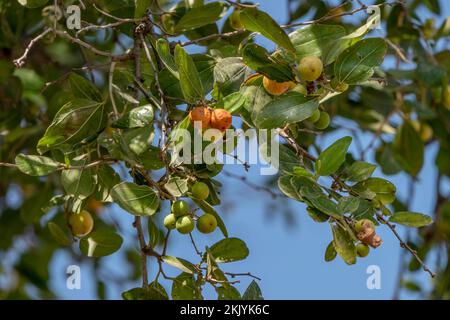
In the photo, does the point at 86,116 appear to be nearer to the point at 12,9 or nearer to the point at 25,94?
the point at 12,9

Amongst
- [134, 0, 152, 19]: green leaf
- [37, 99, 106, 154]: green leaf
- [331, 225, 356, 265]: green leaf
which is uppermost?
[134, 0, 152, 19]: green leaf

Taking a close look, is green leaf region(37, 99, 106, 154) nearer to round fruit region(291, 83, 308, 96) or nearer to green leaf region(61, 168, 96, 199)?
green leaf region(61, 168, 96, 199)

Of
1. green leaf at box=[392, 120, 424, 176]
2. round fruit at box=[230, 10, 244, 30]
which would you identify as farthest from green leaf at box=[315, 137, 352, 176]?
green leaf at box=[392, 120, 424, 176]

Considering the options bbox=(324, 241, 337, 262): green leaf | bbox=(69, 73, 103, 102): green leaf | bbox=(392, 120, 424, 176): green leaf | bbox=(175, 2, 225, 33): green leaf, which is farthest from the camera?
bbox=(392, 120, 424, 176): green leaf

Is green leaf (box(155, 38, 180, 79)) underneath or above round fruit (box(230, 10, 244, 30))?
underneath

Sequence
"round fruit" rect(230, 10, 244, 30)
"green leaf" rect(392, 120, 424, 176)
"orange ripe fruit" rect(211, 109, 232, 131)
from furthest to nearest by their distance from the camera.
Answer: "green leaf" rect(392, 120, 424, 176), "round fruit" rect(230, 10, 244, 30), "orange ripe fruit" rect(211, 109, 232, 131)

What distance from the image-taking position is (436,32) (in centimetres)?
217

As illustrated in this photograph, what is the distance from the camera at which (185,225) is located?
120 cm

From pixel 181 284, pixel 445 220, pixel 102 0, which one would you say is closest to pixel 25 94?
pixel 102 0

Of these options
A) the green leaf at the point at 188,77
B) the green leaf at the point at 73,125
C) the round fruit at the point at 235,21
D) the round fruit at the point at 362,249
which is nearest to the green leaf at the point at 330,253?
the round fruit at the point at 362,249

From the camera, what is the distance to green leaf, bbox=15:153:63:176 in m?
1.26

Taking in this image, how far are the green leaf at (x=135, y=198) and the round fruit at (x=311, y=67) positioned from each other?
27cm

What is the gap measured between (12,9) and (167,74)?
69 cm
